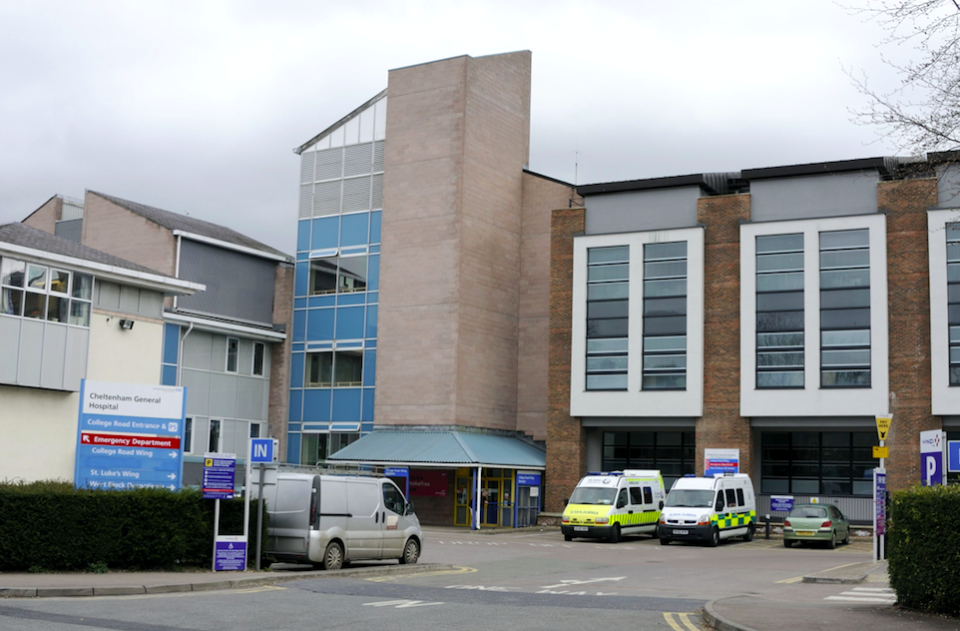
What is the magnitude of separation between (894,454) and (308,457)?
24.7 meters

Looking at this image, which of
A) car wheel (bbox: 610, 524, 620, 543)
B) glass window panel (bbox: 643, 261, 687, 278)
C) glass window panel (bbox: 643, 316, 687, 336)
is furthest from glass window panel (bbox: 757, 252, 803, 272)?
car wheel (bbox: 610, 524, 620, 543)

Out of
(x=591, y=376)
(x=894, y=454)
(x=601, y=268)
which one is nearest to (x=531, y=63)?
(x=601, y=268)

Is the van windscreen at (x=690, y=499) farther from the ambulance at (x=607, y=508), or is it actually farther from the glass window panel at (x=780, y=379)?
the glass window panel at (x=780, y=379)

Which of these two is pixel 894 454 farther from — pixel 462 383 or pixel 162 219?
pixel 162 219

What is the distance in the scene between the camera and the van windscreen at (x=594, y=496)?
113 ft

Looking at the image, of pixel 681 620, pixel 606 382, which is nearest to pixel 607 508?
pixel 606 382

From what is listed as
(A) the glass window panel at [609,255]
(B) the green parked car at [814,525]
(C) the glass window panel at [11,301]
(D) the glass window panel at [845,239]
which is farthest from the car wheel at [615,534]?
(C) the glass window panel at [11,301]

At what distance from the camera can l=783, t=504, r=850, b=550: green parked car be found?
32.5 meters

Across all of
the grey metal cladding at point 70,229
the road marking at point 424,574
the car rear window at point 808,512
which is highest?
the grey metal cladding at point 70,229

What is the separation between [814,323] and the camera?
Result: 131 ft

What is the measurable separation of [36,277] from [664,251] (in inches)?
997

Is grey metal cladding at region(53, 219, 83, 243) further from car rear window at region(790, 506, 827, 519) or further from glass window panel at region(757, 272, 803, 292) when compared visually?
car rear window at region(790, 506, 827, 519)

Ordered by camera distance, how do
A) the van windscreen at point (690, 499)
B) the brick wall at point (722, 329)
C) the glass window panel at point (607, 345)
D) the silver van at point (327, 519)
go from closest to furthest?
the silver van at point (327, 519) → the van windscreen at point (690, 499) → the brick wall at point (722, 329) → the glass window panel at point (607, 345)

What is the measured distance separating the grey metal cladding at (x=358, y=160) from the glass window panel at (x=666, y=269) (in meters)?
13.3
